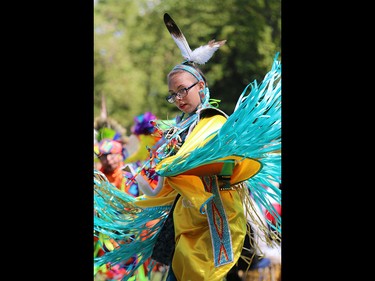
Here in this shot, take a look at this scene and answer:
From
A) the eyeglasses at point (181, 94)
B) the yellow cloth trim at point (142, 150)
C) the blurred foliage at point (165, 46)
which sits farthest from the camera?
the blurred foliage at point (165, 46)

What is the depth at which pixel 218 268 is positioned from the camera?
3.62 m

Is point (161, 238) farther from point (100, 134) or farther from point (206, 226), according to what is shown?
point (100, 134)

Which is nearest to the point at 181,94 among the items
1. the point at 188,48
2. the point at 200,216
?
the point at 188,48

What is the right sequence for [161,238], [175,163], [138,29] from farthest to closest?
[138,29]
[161,238]
[175,163]

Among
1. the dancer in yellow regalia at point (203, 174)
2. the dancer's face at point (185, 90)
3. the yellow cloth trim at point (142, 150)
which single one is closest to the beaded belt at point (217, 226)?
the dancer in yellow regalia at point (203, 174)

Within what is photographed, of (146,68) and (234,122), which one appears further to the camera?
(146,68)

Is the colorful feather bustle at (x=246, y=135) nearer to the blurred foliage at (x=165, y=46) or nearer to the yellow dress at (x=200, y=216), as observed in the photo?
the yellow dress at (x=200, y=216)

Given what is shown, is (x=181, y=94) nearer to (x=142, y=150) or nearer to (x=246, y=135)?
(x=246, y=135)

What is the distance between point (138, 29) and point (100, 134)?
23.9ft

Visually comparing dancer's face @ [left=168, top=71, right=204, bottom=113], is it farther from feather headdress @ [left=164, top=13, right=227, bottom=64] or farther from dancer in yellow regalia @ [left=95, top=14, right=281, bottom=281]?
feather headdress @ [left=164, top=13, right=227, bottom=64]

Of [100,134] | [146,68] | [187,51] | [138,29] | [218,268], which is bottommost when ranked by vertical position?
[218,268]

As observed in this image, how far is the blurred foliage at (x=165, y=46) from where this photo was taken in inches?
453

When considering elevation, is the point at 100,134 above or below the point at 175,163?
above

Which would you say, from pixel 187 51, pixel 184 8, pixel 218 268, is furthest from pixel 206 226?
pixel 184 8
